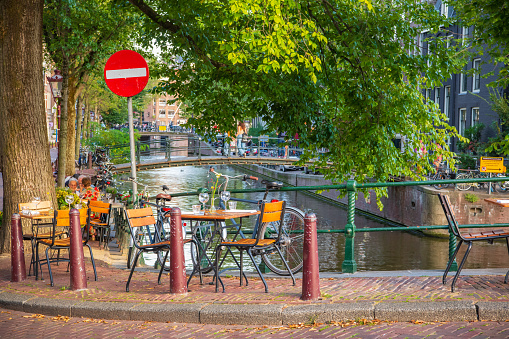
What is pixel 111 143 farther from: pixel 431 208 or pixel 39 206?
pixel 39 206

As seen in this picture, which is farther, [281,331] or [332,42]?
[332,42]

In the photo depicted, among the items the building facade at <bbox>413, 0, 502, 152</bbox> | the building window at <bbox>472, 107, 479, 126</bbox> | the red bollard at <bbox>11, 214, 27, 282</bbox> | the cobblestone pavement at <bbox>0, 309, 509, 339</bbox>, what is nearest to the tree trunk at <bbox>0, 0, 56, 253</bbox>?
the red bollard at <bbox>11, 214, 27, 282</bbox>

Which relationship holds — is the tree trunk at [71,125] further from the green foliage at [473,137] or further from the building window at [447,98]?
the building window at [447,98]

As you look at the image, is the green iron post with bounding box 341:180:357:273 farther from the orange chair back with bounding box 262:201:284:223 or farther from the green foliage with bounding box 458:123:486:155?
the green foliage with bounding box 458:123:486:155

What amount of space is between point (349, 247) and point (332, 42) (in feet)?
19.1

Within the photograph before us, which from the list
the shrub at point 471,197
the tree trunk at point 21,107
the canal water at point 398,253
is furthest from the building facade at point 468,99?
the tree trunk at point 21,107

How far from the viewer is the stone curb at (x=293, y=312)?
465 cm

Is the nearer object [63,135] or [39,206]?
[39,206]

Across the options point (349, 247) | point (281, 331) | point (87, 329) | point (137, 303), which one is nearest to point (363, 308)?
point (281, 331)

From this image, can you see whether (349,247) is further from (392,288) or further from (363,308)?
(363,308)

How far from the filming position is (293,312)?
4746 millimetres

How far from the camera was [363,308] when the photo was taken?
4750 millimetres

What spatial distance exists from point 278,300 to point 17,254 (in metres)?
3.26

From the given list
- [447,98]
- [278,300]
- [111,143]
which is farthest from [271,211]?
[111,143]
